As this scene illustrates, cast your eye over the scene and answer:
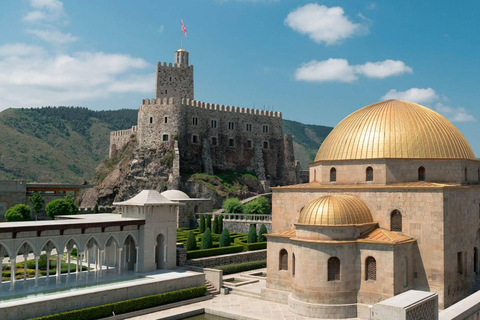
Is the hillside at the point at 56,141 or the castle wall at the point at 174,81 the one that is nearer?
the castle wall at the point at 174,81

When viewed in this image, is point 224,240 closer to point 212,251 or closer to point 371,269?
point 212,251

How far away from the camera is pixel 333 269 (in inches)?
817

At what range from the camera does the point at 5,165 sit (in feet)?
265

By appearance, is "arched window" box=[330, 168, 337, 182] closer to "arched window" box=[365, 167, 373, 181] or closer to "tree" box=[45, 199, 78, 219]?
"arched window" box=[365, 167, 373, 181]

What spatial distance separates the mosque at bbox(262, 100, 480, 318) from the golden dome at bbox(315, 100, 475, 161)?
2.2 inches

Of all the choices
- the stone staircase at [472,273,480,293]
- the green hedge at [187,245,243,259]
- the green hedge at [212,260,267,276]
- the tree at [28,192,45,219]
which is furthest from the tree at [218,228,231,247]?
the tree at [28,192,45,219]

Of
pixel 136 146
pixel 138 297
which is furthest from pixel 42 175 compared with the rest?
pixel 138 297

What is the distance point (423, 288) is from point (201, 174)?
37.3 meters

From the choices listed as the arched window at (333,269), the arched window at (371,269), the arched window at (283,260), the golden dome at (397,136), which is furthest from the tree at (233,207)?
the arched window at (371,269)

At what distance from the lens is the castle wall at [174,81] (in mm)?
59938

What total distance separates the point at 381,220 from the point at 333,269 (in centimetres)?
396

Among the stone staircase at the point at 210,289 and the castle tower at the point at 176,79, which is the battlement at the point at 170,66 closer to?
the castle tower at the point at 176,79

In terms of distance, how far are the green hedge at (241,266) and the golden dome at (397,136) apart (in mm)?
9828

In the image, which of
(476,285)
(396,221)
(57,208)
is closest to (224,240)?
(396,221)
